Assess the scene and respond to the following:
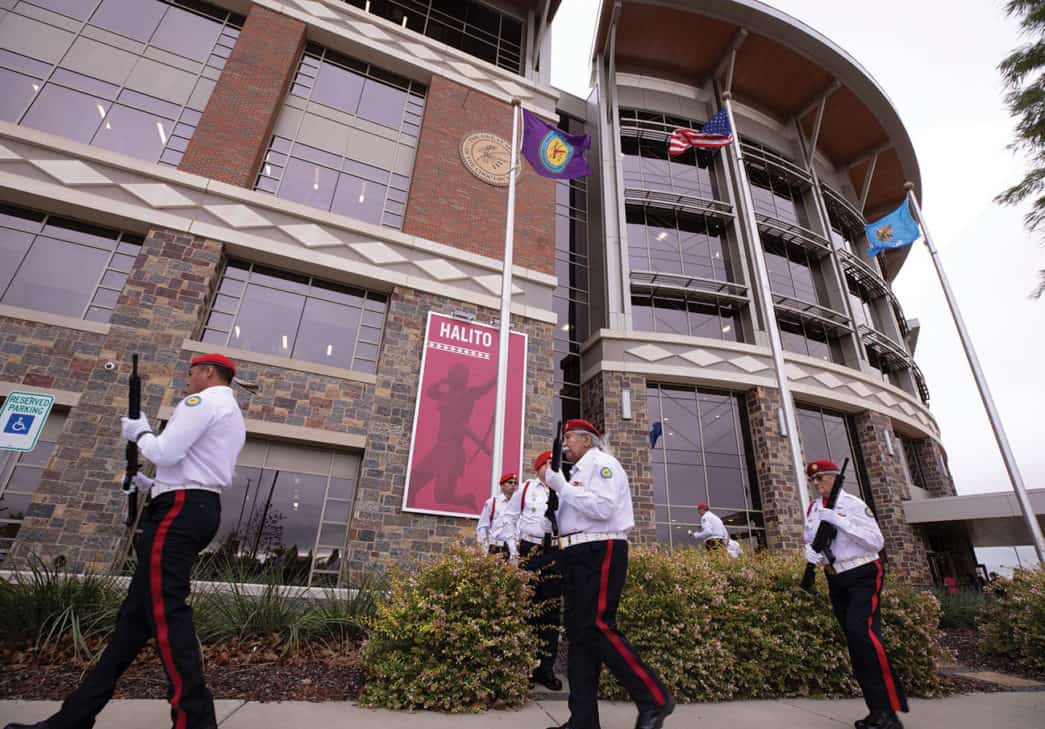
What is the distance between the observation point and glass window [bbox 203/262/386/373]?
1041cm

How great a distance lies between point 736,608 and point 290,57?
15.6 meters

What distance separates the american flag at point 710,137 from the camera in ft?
42.0

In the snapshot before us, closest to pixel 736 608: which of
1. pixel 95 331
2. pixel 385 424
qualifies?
pixel 385 424

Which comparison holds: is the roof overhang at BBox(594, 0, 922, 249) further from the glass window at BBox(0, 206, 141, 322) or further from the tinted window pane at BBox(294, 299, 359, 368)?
the glass window at BBox(0, 206, 141, 322)

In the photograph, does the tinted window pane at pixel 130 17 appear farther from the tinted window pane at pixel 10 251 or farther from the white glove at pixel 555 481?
the white glove at pixel 555 481

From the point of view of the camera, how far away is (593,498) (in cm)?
342

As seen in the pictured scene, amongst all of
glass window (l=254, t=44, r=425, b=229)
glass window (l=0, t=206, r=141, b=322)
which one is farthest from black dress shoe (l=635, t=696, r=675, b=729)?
glass window (l=254, t=44, r=425, b=229)

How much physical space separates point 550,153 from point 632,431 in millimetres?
8281

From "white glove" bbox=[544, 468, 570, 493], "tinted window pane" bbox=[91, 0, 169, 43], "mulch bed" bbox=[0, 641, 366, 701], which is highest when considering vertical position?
"tinted window pane" bbox=[91, 0, 169, 43]

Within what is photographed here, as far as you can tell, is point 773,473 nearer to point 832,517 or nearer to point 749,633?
point 749,633

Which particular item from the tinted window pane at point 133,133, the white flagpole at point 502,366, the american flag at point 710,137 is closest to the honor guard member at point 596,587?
the white flagpole at point 502,366

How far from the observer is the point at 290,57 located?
12695 mm

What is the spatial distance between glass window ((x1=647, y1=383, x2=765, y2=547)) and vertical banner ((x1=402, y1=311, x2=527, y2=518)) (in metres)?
5.87

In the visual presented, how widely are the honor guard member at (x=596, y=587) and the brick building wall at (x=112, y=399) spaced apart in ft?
28.2
